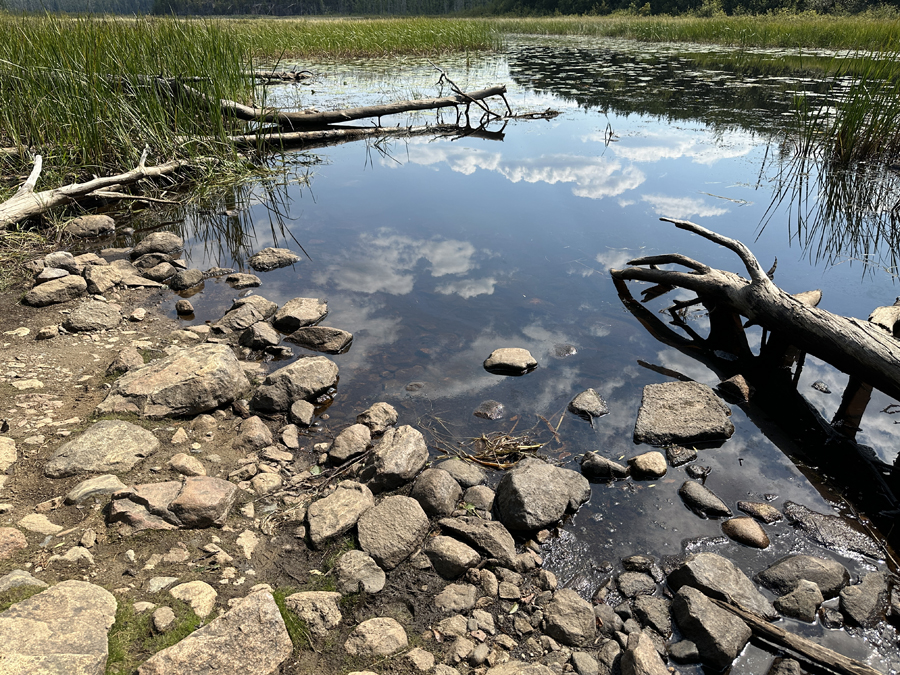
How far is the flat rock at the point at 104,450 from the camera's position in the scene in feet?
7.06

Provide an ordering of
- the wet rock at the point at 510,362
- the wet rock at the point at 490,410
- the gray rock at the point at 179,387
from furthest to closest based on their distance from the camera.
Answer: the wet rock at the point at 510,362 < the wet rock at the point at 490,410 < the gray rock at the point at 179,387

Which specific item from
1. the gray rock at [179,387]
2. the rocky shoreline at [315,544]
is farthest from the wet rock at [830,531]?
the gray rock at [179,387]

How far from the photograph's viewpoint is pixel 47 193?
481cm

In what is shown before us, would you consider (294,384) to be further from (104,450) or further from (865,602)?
(865,602)

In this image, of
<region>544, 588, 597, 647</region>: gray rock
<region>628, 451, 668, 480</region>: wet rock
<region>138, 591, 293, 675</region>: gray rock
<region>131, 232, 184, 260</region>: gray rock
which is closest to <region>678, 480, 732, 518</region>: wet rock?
<region>628, 451, 668, 480</region>: wet rock

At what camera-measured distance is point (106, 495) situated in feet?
6.63

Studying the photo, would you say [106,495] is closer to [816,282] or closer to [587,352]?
[587,352]

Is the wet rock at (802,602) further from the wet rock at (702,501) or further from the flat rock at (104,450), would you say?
the flat rock at (104,450)

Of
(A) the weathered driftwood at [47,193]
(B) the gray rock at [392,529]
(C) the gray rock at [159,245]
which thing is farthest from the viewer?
(C) the gray rock at [159,245]

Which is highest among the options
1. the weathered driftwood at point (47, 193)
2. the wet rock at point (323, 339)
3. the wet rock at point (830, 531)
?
the weathered driftwood at point (47, 193)

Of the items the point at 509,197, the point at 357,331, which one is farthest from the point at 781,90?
the point at 357,331

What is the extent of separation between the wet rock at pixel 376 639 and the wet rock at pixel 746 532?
1.39 meters

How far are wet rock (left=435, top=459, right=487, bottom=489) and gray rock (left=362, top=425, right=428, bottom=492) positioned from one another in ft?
0.35

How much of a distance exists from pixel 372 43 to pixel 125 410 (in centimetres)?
1799
